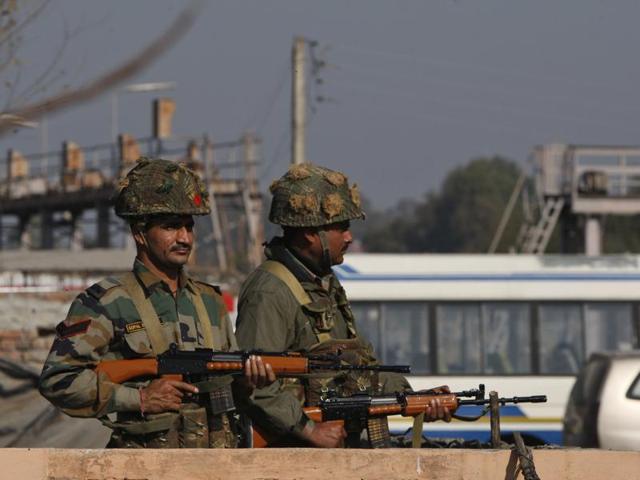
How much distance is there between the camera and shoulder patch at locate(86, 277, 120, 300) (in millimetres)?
6371

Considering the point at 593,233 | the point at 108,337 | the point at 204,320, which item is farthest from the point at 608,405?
the point at 593,233

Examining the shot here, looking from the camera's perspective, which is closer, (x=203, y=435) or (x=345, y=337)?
(x=203, y=435)

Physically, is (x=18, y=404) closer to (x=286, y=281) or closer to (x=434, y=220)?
(x=286, y=281)

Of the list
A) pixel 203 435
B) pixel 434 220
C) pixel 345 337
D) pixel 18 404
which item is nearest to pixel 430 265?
pixel 18 404

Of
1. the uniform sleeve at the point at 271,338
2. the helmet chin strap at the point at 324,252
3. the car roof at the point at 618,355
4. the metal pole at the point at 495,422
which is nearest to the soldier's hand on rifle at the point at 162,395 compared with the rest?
the uniform sleeve at the point at 271,338

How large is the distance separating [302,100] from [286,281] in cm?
1884

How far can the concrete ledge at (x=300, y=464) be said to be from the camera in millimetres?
5832

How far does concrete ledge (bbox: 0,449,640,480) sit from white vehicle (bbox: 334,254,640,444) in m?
12.2

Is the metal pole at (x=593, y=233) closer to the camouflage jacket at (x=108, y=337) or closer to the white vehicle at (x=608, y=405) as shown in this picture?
the white vehicle at (x=608, y=405)

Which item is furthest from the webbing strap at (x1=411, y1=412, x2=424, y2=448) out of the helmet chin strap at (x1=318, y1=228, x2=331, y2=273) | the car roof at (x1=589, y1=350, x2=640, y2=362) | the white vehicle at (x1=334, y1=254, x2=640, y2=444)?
the white vehicle at (x1=334, y1=254, x2=640, y2=444)

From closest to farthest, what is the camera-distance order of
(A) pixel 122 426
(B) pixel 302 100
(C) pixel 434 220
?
(A) pixel 122 426, (B) pixel 302 100, (C) pixel 434 220

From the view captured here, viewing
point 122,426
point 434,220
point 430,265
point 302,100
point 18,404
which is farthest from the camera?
point 434,220

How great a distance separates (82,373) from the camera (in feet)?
20.3

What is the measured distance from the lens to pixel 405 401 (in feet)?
23.5
